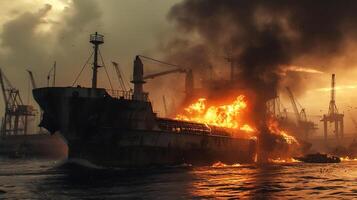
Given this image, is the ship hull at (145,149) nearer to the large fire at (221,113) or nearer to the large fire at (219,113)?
the large fire at (221,113)

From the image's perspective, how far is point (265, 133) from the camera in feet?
372

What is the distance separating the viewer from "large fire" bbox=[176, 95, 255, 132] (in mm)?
103500

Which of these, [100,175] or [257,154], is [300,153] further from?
[100,175]

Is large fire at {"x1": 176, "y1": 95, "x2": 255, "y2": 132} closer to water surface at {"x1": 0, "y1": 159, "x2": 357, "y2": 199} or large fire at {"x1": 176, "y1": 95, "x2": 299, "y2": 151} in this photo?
large fire at {"x1": 176, "y1": 95, "x2": 299, "y2": 151}

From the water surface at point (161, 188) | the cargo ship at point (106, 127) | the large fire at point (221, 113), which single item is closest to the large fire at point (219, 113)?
the large fire at point (221, 113)

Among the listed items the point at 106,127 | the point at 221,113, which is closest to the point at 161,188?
the point at 106,127

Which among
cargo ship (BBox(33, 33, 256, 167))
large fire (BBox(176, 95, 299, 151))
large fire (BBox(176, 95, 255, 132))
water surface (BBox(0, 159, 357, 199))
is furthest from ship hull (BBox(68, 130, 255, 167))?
large fire (BBox(176, 95, 255, 132))

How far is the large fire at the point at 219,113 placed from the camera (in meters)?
104

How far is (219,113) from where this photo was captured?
104 meters

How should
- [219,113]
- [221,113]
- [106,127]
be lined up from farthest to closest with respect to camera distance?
[221,113] < [219,113] < [106,127]

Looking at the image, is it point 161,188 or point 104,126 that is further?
point 104,126

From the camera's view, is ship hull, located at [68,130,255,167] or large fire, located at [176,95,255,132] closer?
ship hull, located at [68,130,255,167]

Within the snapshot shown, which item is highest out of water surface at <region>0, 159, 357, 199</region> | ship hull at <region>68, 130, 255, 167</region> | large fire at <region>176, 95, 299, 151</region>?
large fire at <region>176, 95, 299, 151</region>

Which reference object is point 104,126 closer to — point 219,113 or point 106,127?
point 106,127
